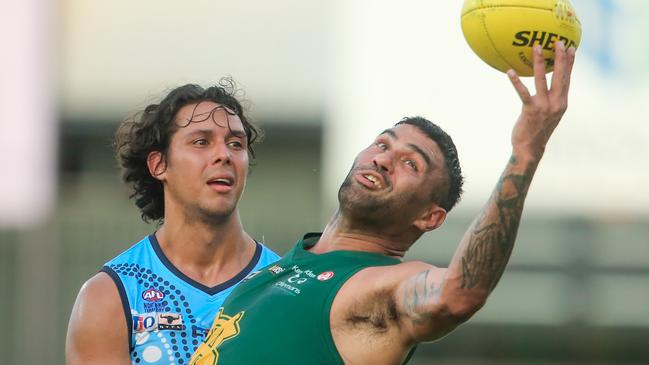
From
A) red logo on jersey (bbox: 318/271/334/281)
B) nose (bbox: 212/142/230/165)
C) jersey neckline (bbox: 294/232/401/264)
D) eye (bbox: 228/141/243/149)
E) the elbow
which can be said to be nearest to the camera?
the elbow

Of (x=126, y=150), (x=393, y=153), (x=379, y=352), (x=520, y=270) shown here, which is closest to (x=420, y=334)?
(x=379, y=352)

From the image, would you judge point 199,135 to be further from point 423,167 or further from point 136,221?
point 136,221

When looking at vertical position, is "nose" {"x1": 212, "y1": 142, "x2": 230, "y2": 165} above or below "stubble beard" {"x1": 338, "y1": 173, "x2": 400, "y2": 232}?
below

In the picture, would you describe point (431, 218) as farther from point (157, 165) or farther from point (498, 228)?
point (157, 165)

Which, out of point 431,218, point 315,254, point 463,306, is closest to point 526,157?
point 463,306

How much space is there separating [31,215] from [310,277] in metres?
9.25

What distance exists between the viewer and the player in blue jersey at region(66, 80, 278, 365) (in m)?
5.89

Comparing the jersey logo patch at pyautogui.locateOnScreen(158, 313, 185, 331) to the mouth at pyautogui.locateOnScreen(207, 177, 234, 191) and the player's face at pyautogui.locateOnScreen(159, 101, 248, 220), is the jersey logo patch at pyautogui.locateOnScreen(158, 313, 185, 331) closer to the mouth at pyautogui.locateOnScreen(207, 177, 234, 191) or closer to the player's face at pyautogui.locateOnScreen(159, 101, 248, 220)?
the player's face at pyautogui.locateOnScreen(159, 101, 248, 220)

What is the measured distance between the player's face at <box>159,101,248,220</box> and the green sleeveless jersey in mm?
1170

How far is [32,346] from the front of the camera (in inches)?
522

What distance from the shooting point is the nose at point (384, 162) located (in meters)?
5.03

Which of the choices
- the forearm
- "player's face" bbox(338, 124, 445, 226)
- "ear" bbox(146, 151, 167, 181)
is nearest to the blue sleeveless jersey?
"ear" bbox(146, 151, 167, 181)

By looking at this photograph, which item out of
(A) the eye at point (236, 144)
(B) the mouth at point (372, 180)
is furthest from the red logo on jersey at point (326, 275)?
(A) the eye at point (236, 144)

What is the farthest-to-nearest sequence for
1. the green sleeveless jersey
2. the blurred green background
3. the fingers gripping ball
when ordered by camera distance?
the blurred green background < the green sleeveless jersey < the fingers gripping ball
